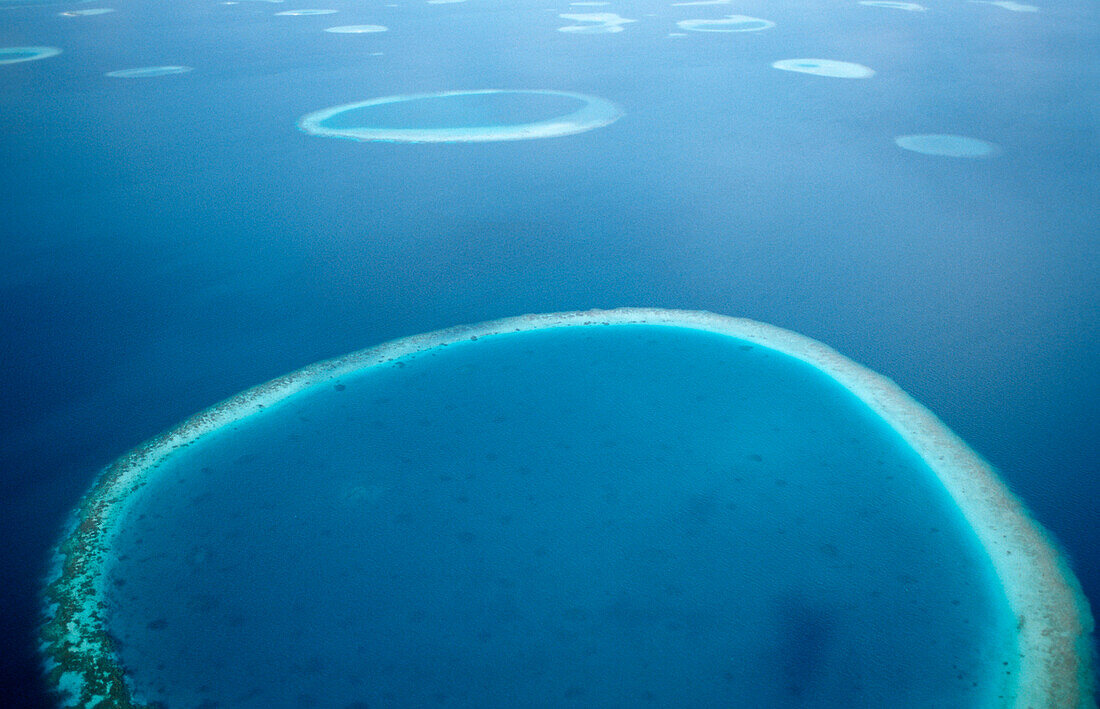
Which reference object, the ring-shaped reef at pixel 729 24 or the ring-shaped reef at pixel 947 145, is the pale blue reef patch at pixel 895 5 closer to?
the ring-shaped reef at pixel 729 24

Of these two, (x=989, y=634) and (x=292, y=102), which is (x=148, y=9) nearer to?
(x=292, y=102)

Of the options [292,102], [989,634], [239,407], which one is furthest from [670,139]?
[989,634]

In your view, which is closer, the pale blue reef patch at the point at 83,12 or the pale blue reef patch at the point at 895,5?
the pale blue reef patch at the point at 895,5

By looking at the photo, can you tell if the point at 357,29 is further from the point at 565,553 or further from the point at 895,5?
the point at 565,553

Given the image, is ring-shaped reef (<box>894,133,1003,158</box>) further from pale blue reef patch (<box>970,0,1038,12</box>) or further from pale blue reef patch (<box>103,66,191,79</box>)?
pale blue reef patch (<box>970,0,1038,12</box>)

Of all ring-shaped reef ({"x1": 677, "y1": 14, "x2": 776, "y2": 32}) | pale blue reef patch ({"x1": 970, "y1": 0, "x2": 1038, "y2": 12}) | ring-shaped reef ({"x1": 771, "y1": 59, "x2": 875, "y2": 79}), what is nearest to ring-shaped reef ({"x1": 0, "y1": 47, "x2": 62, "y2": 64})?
ring-shaped reef ({"x1": 677, "y1": 14, "x2": 776, "y2": 32})

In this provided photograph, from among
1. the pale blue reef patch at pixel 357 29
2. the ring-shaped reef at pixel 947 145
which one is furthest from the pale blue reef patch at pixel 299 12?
the ring-shaped reef at pixel 947 145
